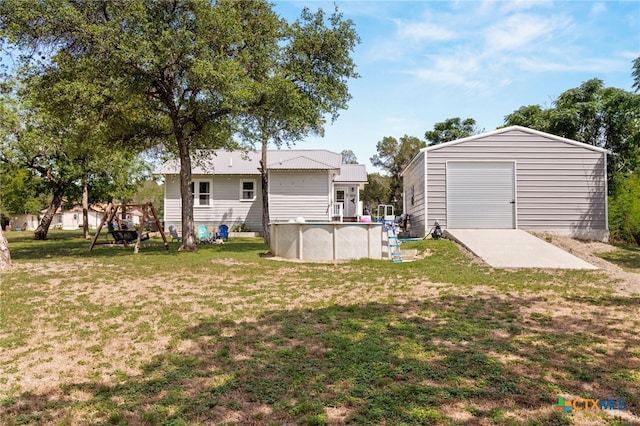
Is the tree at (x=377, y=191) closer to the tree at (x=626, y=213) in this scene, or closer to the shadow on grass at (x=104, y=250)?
the tree at (x=626, y=213)

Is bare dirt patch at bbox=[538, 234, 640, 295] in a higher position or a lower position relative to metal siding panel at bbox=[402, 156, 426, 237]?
lower

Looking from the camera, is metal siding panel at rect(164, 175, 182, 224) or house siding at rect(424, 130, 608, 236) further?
metal siding panel at rect(164, 175, 182, 224)

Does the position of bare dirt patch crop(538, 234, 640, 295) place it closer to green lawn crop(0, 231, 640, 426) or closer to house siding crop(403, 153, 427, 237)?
green lawn crop(0, 231, 640, 426)

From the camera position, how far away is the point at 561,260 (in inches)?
406

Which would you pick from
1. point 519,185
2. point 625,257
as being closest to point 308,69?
point 519,185

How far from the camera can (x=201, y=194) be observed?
903 inches

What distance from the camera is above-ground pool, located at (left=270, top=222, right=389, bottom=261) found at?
11.2 meters

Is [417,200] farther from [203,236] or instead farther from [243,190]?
[243,190]

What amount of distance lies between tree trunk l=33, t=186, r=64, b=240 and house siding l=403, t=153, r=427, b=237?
1813cm

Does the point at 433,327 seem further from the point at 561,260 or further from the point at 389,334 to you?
the point at 561,260

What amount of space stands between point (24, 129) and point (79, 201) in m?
5.57

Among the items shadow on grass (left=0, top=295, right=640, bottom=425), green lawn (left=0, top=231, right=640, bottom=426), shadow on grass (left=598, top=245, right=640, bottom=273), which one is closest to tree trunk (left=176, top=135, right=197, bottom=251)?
green lawn (left=0, top=231, right=640, bottom=426)

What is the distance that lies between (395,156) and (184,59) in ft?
110

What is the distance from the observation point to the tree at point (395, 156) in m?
41.3
